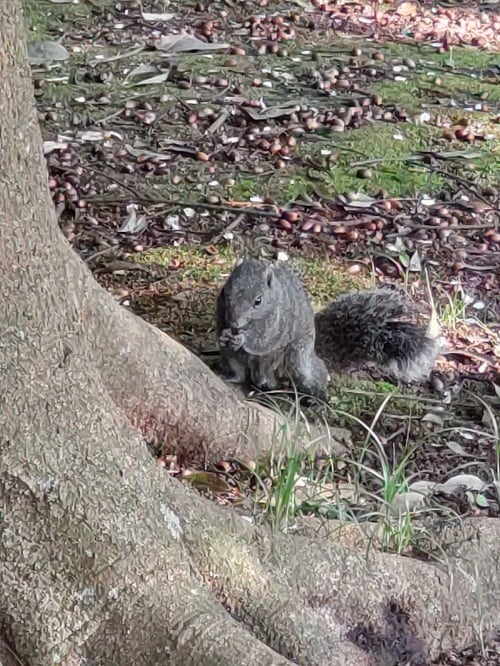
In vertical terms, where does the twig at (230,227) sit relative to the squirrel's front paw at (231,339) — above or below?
below

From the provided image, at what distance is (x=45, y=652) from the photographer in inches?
87.7

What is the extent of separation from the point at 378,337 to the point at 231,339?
1.68 ft

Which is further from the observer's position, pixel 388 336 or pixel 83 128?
pixel 83 128

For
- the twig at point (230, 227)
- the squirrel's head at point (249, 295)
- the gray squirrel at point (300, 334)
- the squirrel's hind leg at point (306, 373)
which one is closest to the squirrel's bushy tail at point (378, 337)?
the gray squirrel at point (300, 334)

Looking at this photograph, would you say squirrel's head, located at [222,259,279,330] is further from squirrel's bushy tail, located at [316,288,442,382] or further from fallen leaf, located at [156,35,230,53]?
fallen leaf, located at [156,35,230,53]

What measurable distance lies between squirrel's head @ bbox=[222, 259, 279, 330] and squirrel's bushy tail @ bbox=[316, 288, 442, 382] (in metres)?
0.30

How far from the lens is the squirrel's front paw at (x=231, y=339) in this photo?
145 inches

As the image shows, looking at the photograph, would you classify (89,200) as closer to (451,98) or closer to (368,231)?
(368,231)

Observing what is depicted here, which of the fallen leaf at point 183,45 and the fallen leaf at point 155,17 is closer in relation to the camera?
the fallen leaf at point 183,45

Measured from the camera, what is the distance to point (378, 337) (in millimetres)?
3863

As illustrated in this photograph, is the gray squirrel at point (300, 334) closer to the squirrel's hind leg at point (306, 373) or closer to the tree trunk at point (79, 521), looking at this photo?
the squirrel's hind leg at point (306, 373)

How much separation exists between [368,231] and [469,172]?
2.77 feet

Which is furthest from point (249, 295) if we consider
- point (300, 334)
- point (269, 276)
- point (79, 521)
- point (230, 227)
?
point (79, 521)

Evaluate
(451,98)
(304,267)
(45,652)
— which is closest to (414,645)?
(45,652)
